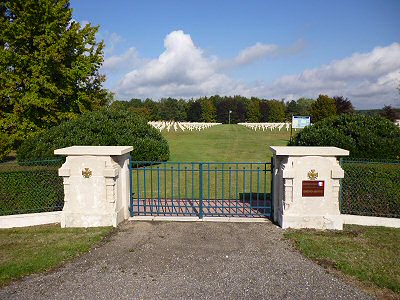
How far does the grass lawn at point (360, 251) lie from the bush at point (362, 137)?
3.36 metres

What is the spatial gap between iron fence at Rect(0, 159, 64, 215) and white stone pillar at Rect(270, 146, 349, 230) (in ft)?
19.1

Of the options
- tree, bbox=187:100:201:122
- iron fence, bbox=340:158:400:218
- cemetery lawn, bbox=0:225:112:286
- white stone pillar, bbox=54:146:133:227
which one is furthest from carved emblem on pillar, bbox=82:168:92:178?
tree, bbox=187:100:201:122

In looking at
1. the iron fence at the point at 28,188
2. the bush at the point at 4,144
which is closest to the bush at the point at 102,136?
the iron fence at the point at 28,188

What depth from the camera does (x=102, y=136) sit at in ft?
50.0

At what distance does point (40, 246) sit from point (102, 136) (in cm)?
878

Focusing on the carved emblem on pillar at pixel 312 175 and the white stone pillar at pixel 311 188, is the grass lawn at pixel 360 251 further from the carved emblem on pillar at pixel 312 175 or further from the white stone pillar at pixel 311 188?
the carved emblem on pillar at pixel 312 175

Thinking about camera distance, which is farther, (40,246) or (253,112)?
(253,112)

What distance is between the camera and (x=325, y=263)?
Answer: 607 centimetres

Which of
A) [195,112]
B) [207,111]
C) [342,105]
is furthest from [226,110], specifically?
[342,105]

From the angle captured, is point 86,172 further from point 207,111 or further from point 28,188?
point 207,111

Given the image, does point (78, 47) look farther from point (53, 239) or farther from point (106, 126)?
point (53, 239)

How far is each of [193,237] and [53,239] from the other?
3.09 m

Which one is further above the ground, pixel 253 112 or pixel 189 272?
pixel 253 112

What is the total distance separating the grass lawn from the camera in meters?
5.54
